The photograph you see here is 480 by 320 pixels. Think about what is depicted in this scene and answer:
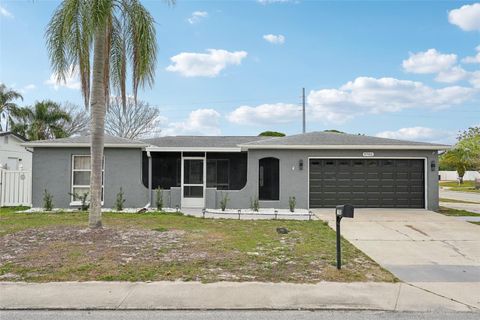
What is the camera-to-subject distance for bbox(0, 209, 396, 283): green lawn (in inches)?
225

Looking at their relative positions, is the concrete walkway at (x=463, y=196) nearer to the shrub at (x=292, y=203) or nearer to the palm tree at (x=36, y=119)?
the shrub at (x=292, y=203)

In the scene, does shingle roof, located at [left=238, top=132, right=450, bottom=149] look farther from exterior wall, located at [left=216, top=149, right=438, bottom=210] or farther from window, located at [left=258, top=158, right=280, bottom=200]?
window, located at [left=258, top=158, right=280, bottom=200]

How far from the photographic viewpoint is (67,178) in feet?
46.5

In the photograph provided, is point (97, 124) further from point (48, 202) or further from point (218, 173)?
point (218, 173)

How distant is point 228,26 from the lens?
14758mm

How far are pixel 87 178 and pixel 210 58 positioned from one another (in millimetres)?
10536

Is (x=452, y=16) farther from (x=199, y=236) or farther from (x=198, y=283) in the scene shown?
(x=198, y=283)

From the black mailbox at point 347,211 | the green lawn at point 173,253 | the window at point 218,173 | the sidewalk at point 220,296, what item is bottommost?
the sidewalk at point 220,296

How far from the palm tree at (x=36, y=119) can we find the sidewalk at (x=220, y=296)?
2848 centimetres

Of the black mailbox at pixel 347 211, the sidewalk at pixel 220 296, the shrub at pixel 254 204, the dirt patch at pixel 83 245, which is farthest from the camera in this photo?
the shrub at pixel 254 204

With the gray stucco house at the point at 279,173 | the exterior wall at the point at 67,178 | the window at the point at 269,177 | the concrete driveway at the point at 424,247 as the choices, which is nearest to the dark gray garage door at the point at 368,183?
the gray stucco house at the point at 279,173

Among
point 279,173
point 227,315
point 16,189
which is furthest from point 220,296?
point 16,189

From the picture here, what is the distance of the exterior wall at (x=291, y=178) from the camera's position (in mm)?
14227

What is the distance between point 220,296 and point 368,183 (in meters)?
11.3
